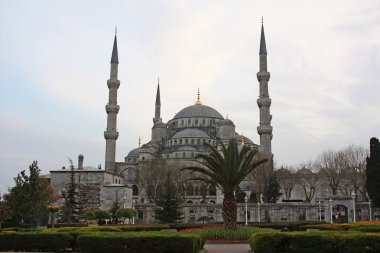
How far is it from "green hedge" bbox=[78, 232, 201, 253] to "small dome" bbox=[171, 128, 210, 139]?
2278 inches

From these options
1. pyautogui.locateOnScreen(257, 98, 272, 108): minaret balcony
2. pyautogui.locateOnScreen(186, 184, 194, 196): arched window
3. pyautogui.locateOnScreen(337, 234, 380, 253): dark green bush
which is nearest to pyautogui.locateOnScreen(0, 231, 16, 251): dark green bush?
pyautogui.locateOnScreen(337, 234, 380, 253): dark green bush

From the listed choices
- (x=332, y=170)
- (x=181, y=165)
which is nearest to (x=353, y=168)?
(x=332, y=170)

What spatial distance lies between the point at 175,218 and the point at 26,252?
21.3 metres

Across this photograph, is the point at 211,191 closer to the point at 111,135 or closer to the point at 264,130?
the point at 264,130

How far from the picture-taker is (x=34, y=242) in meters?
13.6

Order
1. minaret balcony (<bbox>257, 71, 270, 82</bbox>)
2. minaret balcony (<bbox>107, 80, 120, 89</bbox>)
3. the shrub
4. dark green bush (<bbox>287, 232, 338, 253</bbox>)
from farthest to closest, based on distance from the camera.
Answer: minaret balcony (<bbox>107, 80, 120, 89</bbox>) → minaret balcony (<bbox>257, 71, 270, 82</bbox>) → the shrub → dark green bush (<bbox>287, 232, 338, 253</bbox>)

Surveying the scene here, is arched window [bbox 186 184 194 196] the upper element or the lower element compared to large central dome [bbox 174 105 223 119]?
lower

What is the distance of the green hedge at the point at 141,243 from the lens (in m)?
12.0

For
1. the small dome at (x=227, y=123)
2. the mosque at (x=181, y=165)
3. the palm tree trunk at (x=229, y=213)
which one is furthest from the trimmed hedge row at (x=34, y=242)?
the small dome at (x=227, y=123)

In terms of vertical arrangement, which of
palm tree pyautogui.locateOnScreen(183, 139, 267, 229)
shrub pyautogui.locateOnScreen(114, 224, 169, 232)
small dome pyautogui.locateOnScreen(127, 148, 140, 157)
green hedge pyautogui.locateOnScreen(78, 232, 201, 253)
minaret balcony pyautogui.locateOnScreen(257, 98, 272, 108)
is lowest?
shrub pyautogui.locateOnScreen(114, 224, 169, 232)

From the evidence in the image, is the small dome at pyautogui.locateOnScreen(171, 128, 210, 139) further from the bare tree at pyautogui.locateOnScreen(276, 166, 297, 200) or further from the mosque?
the bare tree at pyautogui.locateOnScreen(276, 166, 297, 200)

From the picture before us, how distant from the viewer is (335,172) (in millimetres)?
45375

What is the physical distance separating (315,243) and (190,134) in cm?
5903

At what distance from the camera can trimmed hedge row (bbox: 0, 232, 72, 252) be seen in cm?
1365
